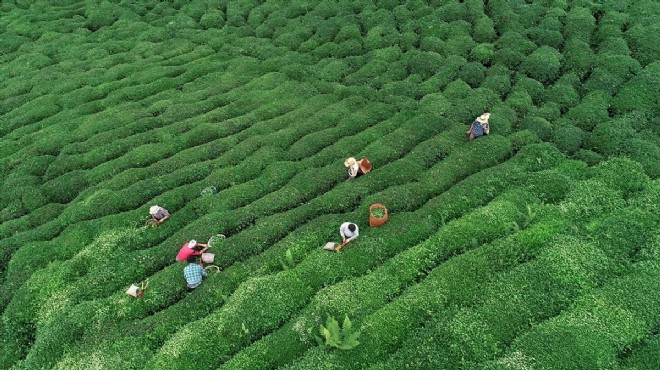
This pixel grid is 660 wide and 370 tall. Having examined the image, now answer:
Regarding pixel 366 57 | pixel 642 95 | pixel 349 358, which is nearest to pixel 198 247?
pixel 349 358

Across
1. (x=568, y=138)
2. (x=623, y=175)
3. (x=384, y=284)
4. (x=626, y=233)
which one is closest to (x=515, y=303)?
(x=384, y=284)

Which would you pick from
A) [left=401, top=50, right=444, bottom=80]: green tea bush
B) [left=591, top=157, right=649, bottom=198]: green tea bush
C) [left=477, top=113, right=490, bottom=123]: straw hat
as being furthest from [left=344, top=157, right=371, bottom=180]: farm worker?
[left=591, top=157, right=649, bottom=198]: green tea bush

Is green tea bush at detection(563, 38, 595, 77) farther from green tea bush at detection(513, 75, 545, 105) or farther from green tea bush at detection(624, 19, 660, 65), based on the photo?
green tea bush at detection(513, 75, 545, 105)

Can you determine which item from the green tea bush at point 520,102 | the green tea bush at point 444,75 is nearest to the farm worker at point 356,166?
the green tea bush at point 444,75

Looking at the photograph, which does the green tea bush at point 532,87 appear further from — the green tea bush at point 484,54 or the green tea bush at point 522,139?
the green tea bush at point 522,139

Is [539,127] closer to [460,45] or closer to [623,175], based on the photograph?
[623,175]
